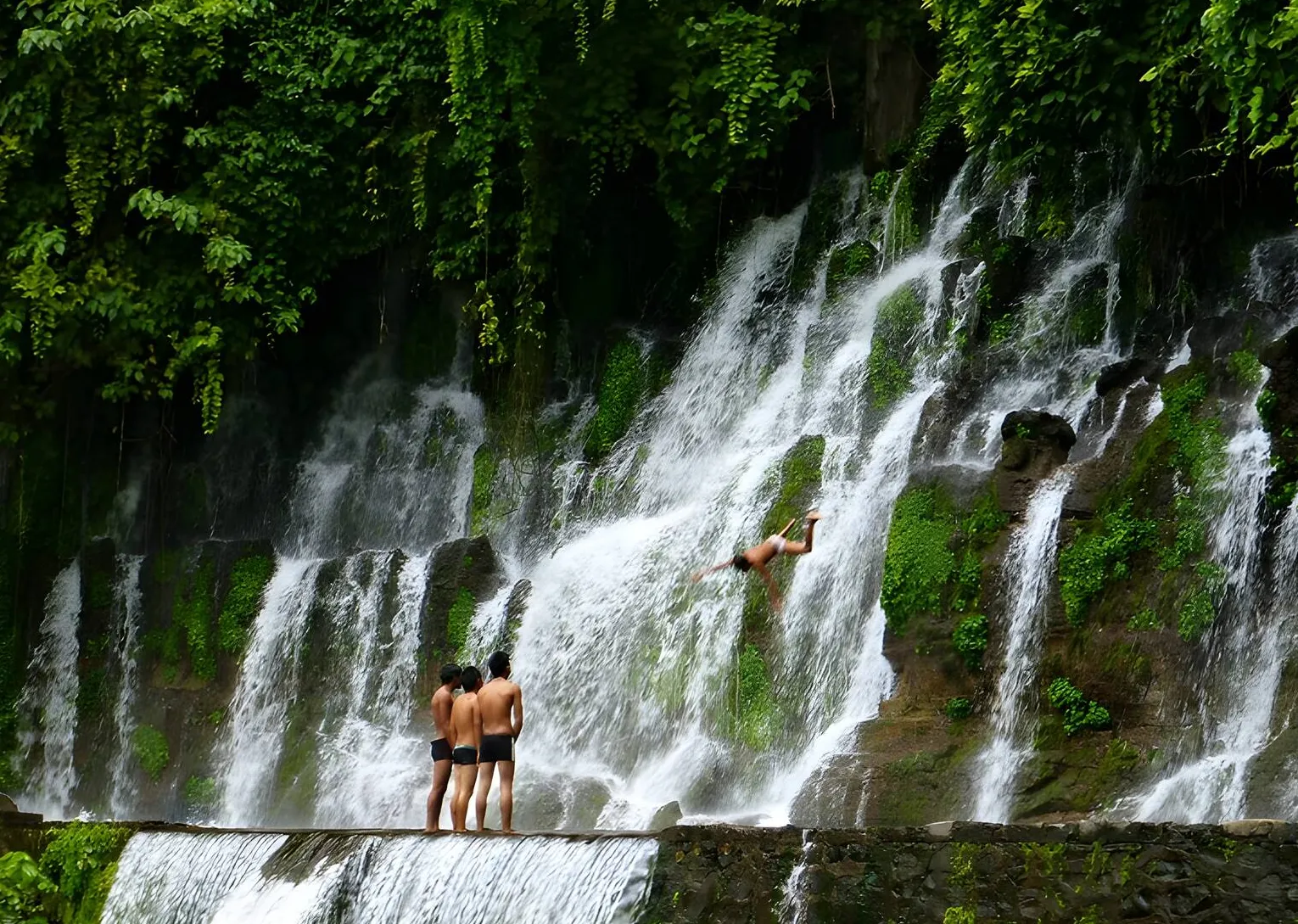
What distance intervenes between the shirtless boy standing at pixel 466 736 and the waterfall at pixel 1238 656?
14.3ft

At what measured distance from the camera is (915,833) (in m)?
9.13

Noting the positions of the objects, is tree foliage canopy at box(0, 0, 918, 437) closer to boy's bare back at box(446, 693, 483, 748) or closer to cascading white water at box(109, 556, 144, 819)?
cascading white water at box(109, 556, 144, 819)

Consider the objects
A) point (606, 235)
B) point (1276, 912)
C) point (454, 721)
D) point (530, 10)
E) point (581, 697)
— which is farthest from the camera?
point (606, 235)

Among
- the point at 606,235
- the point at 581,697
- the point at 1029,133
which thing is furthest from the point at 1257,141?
the point at 606,235

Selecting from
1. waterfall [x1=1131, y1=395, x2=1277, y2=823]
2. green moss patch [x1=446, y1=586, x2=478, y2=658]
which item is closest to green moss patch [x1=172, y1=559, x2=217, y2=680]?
green moss patch [x1=446, y1=586, x2=478, y2=658]

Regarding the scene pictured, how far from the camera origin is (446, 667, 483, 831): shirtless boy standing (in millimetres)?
12477

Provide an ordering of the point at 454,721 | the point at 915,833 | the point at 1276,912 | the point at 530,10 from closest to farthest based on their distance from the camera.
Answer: the point at 1276,912
the point at 915,833
the point at 454,721
the point at 530,10

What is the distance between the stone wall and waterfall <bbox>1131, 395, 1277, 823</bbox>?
2830 millimetres

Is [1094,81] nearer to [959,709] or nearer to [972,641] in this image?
[972,641]

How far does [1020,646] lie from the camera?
519 inches

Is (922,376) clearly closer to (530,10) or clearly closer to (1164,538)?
(1164,538)

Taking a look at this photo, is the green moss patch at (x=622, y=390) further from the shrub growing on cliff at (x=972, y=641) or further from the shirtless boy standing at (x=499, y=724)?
the shirtless boy standing at (x=499, y=724)

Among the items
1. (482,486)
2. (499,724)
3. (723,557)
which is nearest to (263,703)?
(482,486)

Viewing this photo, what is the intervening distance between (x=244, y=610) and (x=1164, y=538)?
10.8 metres
